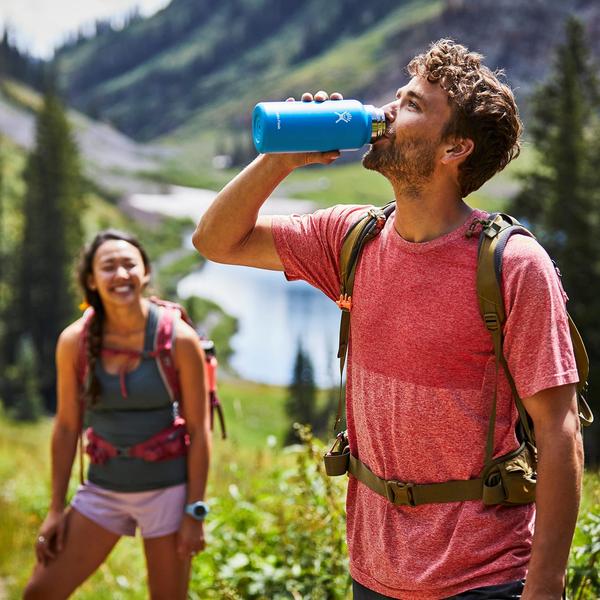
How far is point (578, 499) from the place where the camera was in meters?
2.19

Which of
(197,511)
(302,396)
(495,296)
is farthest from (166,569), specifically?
(302,396)

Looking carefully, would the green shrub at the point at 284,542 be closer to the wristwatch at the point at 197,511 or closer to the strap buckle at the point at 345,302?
the wristwatch at the point at 197,511

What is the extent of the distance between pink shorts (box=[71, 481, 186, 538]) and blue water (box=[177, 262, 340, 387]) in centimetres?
7095

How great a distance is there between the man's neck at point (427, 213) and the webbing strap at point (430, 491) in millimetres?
657

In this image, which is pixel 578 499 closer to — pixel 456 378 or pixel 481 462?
pixel 481 462

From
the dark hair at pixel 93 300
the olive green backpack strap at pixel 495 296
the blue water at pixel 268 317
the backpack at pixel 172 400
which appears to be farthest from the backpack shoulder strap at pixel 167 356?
the blue water at pixel 268 317

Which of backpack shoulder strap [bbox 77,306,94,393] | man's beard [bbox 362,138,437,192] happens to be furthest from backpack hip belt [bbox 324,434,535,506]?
backpack shoulder strap [bbox 77,306,94,393]

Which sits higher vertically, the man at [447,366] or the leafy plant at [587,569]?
the man at [447,366]

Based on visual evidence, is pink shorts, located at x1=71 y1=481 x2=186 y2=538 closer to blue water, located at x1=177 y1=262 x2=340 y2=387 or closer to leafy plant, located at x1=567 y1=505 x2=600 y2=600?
leafy plant, located at x1=567 y1=505 x2=600 y2=600

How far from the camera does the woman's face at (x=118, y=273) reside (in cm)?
432

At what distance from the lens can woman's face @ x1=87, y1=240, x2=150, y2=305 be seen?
170 inches

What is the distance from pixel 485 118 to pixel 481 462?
0.93m

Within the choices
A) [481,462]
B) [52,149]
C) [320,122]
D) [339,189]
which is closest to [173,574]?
[481,462]

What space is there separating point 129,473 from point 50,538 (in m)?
0.45
